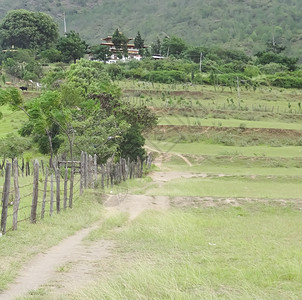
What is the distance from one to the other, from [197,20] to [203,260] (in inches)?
6936

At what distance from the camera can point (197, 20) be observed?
17838cm

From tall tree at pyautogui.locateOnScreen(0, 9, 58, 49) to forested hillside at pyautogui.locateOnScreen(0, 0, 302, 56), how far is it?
2044 inches

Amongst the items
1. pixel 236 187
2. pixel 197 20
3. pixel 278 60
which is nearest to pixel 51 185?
pixel 236 187

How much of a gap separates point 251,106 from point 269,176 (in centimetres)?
3238

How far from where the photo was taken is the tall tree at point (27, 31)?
107 m

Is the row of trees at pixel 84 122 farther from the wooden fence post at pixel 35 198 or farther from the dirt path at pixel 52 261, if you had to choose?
the dirt path at pixel 52 261

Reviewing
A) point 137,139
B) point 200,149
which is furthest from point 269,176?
point 200,149

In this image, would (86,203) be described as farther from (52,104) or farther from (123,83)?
(123,83)

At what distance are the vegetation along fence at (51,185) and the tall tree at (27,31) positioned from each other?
3057 inches

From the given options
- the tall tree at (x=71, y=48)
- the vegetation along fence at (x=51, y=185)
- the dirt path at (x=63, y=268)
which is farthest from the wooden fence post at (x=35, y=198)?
the tall tree at (x=71, y=48)

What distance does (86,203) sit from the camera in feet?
58.7

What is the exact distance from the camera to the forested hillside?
16425 centimetres

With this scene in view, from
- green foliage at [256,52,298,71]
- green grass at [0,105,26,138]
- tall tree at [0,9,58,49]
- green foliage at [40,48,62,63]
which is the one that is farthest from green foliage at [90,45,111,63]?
green grass at [0,105,26,138]

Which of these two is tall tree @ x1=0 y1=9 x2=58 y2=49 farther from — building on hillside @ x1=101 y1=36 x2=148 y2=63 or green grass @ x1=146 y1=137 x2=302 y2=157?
green grass @ x1=146 y1=137 x2=302 y2=157
